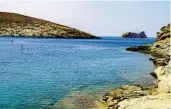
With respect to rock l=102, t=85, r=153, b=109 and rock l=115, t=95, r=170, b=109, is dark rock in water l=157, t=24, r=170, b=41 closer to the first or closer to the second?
rock l=102, t=85, r=153, b=109

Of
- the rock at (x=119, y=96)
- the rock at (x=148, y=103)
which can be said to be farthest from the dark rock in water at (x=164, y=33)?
A: the rock at (x=148, y=103)

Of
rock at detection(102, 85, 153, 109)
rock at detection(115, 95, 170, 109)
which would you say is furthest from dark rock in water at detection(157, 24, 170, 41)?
rock at detection(115, 95, 170, 109)

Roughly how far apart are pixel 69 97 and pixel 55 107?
3.87m

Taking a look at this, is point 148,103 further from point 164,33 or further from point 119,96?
point 164,33

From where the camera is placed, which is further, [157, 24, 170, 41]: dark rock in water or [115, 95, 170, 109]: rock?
[157, 24, 170, 41]: dark rock in water

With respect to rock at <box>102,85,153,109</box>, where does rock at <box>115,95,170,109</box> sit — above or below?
above

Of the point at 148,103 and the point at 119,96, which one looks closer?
the point at 148,103

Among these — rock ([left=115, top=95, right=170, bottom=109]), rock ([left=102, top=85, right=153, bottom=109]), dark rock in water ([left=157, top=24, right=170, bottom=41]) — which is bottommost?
rock ([left=102, top=85, right=153, bottom=109])

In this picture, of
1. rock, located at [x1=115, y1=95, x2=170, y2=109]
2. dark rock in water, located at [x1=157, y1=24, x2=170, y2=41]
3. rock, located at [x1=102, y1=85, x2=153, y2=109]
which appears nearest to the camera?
rock, located at [x1=115, y1=95, x2=170, y2=109]

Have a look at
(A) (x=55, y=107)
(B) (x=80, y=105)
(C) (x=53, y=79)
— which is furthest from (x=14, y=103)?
(C) (x=53, y=79)

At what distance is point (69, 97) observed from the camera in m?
31.3

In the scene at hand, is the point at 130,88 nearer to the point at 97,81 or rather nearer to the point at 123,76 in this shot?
the point at 97,81

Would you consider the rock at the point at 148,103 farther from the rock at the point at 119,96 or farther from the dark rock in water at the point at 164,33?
the dark rock in water at the point at 164,33

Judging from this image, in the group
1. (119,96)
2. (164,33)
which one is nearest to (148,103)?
(119,96)
